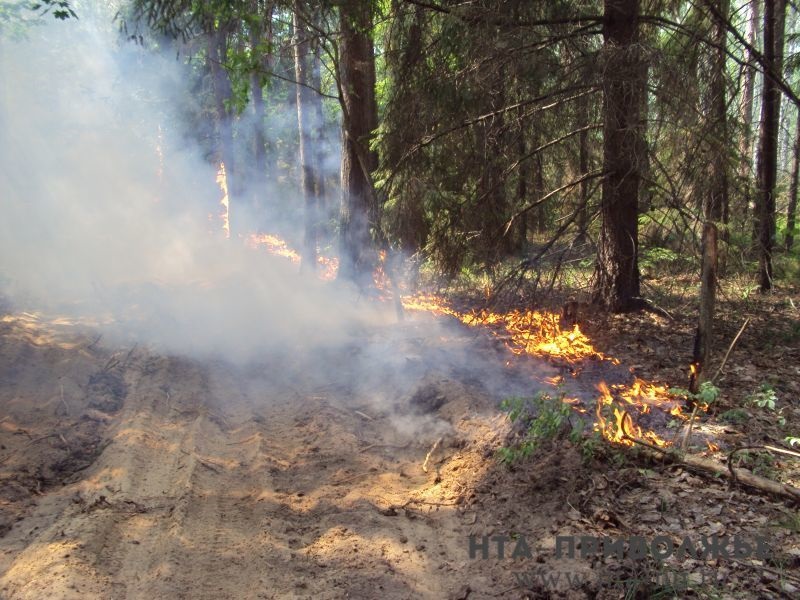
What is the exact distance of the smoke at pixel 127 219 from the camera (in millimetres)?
10266

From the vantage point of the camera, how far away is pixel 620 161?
748cm

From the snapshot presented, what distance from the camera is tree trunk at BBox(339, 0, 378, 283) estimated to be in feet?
33.8

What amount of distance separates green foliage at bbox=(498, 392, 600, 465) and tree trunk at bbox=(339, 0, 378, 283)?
5.68m

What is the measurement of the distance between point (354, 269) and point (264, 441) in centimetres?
556

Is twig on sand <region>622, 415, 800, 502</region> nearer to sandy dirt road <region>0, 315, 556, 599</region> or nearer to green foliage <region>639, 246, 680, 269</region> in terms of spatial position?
→ sandy dirt road <region>0, 315, 556, 599</region>

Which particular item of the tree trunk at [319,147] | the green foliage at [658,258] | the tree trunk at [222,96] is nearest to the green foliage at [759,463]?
the green foliage at [658,258]

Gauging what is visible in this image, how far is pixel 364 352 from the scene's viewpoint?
8.38 m

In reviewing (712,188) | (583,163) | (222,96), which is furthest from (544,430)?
(222,96)

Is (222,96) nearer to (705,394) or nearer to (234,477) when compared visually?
(234,477)

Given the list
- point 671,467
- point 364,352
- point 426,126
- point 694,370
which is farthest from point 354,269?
point 671,467

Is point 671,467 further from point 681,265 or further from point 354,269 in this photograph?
point 354,269

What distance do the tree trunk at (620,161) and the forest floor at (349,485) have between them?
1091mm

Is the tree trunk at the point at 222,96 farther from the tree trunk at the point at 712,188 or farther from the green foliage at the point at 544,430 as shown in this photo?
the green foliage at the point at 544,430

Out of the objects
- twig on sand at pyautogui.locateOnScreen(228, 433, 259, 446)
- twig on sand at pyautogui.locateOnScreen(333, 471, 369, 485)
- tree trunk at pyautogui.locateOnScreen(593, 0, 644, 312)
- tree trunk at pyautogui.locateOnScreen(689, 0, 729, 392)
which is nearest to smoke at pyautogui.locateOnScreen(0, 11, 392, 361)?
twig on sand at pyautogui.locateOnScreen(228, 433, 259, 446)
